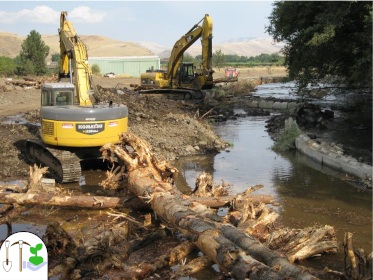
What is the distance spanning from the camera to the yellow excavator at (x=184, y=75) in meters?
27.1

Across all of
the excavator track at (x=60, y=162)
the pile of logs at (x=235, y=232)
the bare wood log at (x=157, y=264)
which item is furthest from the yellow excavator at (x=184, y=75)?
the bare wood log at (x=157, y=264)

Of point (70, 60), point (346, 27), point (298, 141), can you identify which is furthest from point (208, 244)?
point (346, 27)

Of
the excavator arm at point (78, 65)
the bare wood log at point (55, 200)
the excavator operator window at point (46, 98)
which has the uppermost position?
the excavator arm at point (78, 65)

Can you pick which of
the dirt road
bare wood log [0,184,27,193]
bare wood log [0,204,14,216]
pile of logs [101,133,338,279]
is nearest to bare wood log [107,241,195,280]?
pile of logs [101,133,338,279]

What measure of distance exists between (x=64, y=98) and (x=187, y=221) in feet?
23.0

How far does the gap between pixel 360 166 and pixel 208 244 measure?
741 centimetres

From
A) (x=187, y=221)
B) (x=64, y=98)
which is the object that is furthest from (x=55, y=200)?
(x=64, y=98)

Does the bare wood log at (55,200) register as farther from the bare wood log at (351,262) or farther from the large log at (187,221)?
the bare wood log at (351,262)

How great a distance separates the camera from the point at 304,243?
7180 millimetres

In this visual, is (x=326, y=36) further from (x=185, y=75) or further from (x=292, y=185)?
(x=185, y=75)

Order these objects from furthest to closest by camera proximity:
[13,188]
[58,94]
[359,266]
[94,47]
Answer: [94,47] → [58,94] → [13,188] → [359,266]

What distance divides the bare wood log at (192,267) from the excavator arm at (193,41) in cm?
2094

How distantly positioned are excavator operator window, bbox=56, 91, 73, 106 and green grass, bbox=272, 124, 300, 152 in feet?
25.4

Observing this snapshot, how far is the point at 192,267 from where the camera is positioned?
6.64m
